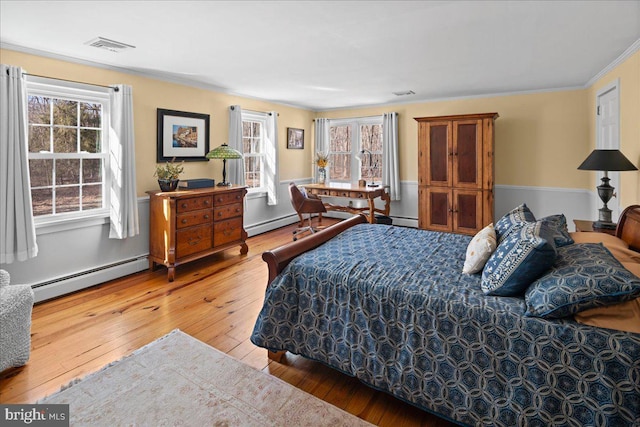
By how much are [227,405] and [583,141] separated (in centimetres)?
571

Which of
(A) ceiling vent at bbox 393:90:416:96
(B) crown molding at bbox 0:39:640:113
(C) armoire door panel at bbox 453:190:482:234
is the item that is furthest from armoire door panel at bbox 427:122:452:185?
(B) crown molding at bbox 0:39:640:113

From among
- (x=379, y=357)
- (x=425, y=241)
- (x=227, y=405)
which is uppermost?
(x=425, y=241)

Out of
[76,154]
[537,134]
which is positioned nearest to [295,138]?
[76,154]

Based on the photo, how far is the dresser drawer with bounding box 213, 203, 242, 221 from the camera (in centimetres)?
438

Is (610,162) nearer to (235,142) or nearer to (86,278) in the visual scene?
(235,142)

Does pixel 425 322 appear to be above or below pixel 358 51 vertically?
below

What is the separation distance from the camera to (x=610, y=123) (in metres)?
3.94

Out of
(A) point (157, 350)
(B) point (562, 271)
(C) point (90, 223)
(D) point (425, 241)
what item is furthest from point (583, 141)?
(C) point (90, 223)

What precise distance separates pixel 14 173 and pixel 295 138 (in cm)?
458

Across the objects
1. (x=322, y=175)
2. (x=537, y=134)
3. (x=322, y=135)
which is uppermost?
(x=322, y=135)

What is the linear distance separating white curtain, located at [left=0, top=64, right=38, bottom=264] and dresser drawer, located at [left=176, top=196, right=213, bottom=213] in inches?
51.5

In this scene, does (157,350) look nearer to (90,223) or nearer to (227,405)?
(227,405)

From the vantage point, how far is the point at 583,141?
195 inches

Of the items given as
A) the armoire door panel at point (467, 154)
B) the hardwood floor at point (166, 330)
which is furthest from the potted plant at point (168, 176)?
the armoire door panel at point (467, 154)
